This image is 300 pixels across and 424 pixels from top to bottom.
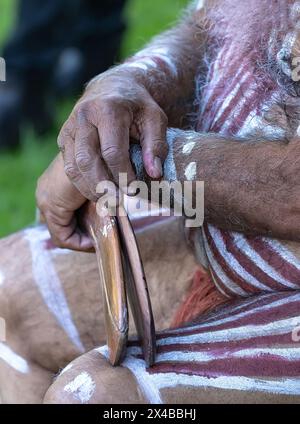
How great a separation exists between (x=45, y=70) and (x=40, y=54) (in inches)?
2.6

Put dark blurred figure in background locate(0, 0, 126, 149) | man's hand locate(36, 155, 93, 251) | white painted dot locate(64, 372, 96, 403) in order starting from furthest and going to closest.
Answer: dark blurred figure in background locate(0, 0, 126, 149), man's hand locate(36, 155, 93, 251), white painted dot locate(64, 372, 96, 403)

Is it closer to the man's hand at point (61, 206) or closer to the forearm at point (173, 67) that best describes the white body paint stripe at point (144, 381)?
the man's hand at point (61, 206)

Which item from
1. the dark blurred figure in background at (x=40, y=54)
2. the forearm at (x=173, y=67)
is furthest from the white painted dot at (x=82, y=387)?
the dark blurred figure in background at (x=40, y=54)

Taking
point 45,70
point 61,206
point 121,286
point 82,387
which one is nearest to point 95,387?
point 82,387

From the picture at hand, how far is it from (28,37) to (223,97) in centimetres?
233

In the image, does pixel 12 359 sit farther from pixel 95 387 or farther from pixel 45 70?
pixel 45 70

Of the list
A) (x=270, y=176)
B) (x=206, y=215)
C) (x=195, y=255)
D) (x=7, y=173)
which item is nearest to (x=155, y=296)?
(x=195, y=255)

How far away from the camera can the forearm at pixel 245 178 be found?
1.46m

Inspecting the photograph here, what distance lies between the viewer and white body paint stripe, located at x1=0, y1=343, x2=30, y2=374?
72.4 inches

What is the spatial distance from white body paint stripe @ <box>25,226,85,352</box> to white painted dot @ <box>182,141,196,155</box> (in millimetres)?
449

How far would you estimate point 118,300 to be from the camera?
56.7 inches

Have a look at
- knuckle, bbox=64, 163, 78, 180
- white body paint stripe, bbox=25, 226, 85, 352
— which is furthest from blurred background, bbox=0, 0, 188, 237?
knuckle, bbox=64, 163, 78, 180

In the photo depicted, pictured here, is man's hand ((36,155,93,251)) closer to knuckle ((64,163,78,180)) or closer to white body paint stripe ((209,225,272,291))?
knuckle ((64,163,78,180))
